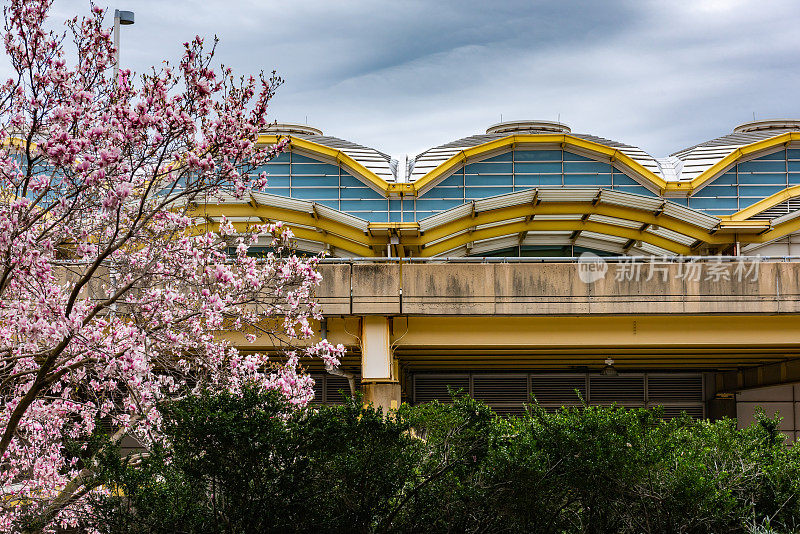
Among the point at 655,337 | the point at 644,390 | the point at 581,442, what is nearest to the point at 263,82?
the point at 581,442

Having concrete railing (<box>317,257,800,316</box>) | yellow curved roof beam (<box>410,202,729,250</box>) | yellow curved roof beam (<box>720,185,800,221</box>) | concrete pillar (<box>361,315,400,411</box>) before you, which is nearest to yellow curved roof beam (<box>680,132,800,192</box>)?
yellow curved roof beam (<box>720,185,800,221</box>)

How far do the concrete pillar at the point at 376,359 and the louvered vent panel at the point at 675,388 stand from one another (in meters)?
14.5

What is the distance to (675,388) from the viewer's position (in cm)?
3072

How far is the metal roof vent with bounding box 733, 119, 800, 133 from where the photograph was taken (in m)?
36.2

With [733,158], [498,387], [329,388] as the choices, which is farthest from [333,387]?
[733,158]

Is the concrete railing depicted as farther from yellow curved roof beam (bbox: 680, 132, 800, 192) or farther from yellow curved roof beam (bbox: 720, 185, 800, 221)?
yellow curved roof beam (bbox: 680, 132, 800, 192)

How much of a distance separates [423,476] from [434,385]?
21214 mm

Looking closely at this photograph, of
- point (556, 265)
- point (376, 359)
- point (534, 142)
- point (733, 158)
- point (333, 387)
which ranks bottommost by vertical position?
point (333, 387)

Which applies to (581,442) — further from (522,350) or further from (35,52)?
(522,350)

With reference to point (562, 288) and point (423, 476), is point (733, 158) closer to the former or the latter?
point (562, 288)

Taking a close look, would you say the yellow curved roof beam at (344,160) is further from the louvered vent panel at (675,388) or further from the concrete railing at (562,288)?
the concrete railing at (562,288)

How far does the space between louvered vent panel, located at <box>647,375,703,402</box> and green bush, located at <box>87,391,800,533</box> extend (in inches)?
827


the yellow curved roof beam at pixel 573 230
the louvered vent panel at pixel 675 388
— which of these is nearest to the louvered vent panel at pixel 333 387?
the yellow curved roof beam at pixel 573 230

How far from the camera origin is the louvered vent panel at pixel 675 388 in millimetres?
30484
